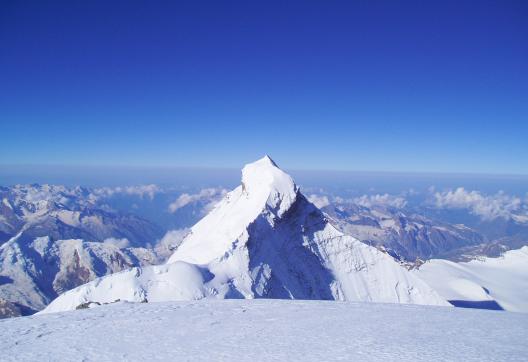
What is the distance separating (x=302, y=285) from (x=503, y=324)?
136 feet

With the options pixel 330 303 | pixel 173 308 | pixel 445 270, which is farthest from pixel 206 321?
pixel 445 270

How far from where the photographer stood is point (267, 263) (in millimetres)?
53688

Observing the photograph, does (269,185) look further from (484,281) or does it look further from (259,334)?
(484,281)

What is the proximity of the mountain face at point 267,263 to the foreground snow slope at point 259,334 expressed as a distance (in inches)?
936

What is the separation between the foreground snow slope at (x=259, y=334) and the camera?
38.3 ft

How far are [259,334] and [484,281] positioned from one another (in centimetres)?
11393

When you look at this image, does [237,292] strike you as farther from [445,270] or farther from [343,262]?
[445,270]

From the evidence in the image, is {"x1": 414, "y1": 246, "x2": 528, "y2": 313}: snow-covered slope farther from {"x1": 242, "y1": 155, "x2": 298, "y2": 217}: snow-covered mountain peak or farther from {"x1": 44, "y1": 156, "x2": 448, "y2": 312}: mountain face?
{"x1": 242, "y1": 155, "x2": 298, "y2": 217}: snow-covered mountain peak

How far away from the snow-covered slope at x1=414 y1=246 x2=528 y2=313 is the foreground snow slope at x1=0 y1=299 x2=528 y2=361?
6736cm

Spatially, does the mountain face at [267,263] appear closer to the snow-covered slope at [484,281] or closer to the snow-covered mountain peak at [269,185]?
the snow-covered mountain peak at [269,185]

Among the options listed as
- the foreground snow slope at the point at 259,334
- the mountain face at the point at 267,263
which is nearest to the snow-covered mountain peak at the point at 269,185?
the mountain face at the point at 267,263

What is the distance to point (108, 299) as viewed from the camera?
38.3 m

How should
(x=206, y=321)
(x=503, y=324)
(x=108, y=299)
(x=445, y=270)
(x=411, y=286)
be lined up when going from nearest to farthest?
(x=206, y=321)
(x=503, y=324)
(x=108, y=299)
(x=411, y=286)
(x=445, y=270)

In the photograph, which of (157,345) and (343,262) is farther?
(343,262)
